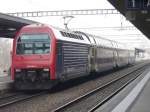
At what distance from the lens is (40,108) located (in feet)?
46.9

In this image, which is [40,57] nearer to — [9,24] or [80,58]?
[80,58]

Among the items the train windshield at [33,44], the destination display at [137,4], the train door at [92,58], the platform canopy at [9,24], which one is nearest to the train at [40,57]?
the train windshield at [33,44]

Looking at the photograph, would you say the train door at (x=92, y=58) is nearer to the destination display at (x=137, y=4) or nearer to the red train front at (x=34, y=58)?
the red train front at (x=34, y=58)

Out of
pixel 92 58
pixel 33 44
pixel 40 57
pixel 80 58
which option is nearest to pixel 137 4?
pixel 40 57

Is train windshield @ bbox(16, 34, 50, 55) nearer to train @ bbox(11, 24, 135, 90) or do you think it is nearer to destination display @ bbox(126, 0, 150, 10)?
train @ bbox(11, 24, 135, 90)

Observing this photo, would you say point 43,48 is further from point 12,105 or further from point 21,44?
point 12,105

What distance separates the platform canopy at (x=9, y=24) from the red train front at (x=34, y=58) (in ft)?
6.96

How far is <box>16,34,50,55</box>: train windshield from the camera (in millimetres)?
18906

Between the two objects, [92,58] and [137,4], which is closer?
[137,4]

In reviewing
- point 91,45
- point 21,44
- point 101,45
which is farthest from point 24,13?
point 21,44

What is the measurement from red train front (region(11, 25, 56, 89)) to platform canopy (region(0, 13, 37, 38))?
83.6 inches

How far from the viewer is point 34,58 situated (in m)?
18.9

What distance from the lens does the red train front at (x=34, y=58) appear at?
1845 centimetres

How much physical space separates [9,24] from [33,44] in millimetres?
4492
